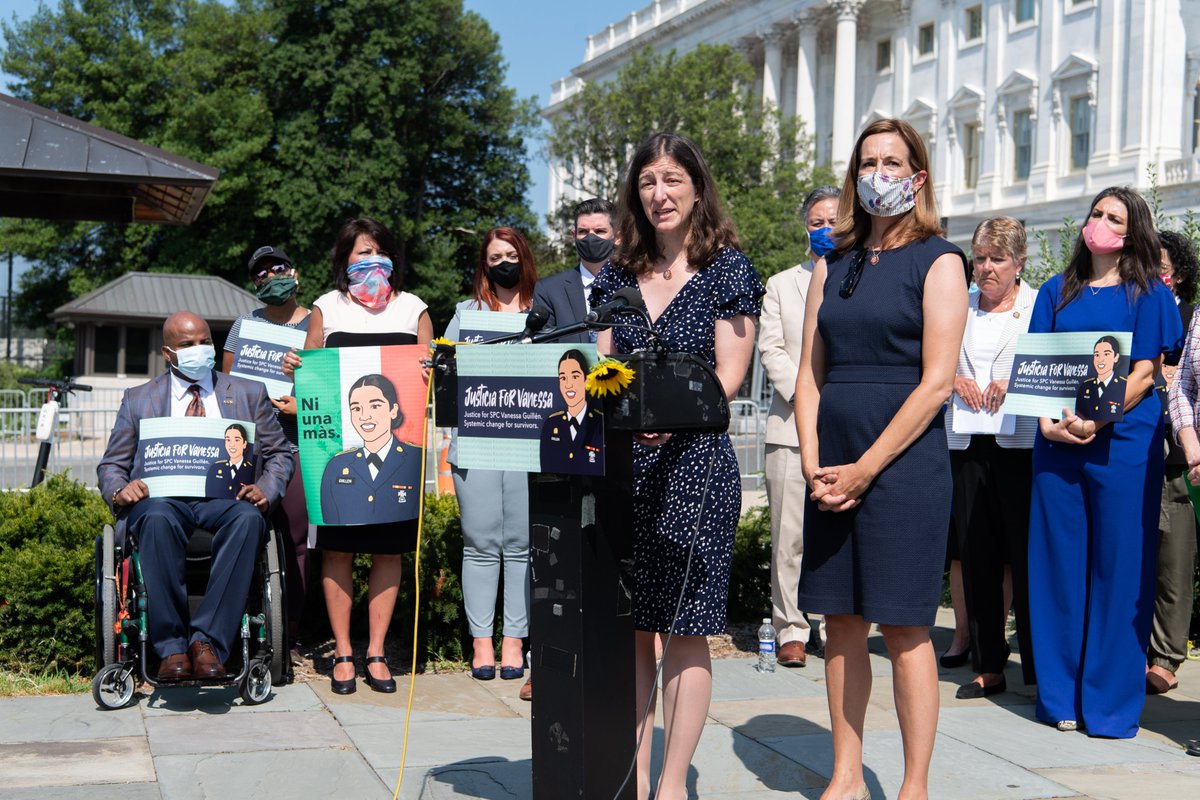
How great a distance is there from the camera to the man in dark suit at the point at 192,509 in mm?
6059

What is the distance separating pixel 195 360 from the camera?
21.6 ft

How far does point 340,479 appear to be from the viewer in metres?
6.36

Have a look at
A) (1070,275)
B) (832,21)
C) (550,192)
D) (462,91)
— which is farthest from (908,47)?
(1070,275)

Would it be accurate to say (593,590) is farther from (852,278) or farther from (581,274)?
(581,274)

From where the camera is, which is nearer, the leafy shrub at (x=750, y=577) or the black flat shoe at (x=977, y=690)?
the black flat shoe at (x=977, y=690)

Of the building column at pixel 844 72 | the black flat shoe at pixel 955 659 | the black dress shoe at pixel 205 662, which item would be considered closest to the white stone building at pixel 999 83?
the building column at pixel 844 72

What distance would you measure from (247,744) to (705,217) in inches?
114

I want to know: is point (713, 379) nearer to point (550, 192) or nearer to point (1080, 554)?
point (1080, 554)

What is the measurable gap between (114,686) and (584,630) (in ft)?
9.94

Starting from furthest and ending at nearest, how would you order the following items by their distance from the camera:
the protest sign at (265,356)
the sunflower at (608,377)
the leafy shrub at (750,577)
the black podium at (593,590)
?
1. the leafy shrub at (750,577)
2. the protest sign at (265,356)
3. the black podium at (593,590)
4. the sunflower at (608,377)

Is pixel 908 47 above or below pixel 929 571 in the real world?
above

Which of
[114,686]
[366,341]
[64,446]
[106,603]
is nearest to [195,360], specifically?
[366,341]

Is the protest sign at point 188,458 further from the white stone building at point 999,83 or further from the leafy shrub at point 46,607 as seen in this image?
the white stone building at point 999,83

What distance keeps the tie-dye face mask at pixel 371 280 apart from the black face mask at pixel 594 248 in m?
1.04
